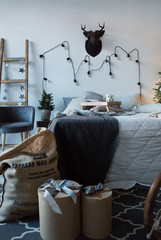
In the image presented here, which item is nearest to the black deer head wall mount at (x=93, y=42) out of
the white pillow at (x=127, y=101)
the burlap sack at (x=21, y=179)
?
the white pillow at (x=127, y=101)

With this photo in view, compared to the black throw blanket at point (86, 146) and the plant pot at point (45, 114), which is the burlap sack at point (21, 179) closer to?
the black throw blanket at point (86, 146)

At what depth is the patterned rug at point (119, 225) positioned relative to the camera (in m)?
1.17

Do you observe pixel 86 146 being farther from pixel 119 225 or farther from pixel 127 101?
pixel 127 101

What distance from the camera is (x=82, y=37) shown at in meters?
3.69

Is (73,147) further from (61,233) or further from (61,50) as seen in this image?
(61,50)

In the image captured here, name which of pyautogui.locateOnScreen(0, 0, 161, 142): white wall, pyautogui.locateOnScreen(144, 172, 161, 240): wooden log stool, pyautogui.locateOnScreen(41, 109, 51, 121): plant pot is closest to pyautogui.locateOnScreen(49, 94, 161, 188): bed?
pyautogui.locateOnScreen(144, 172, 161, 240): wooden log stool

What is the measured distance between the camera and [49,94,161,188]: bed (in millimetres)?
1685

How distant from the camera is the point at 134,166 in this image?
5.65ft

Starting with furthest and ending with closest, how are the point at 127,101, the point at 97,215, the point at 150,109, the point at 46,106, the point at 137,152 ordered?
the point at 46,106 → the point at 127,101 → the point at 150,109 → the point at 137,152 → the point at 97,215

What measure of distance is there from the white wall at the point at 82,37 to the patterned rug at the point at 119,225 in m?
2.48

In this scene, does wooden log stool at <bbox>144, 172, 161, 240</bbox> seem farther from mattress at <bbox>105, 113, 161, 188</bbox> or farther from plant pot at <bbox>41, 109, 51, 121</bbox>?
plant pot at <bbox>41, 109, 51, 121</bbox>

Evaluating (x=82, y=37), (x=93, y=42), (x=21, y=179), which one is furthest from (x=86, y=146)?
(x=82, y=37)

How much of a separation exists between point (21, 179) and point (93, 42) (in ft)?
9.17

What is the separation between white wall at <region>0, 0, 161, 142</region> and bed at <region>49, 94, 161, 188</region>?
212 centimetres
